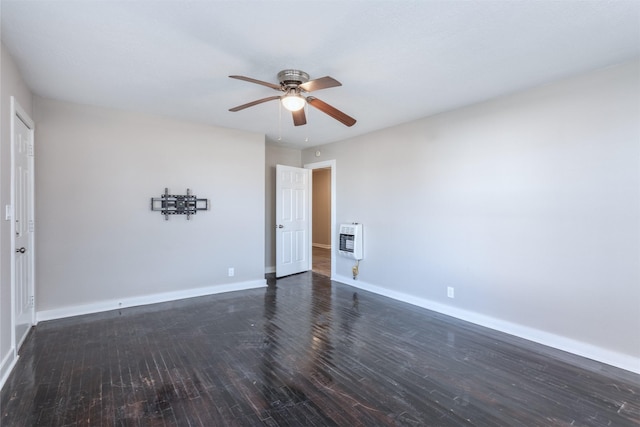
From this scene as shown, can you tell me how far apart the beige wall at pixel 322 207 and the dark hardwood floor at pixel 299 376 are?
5962mm

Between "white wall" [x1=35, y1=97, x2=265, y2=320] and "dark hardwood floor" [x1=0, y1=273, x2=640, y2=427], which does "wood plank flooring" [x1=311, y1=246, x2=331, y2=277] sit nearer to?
"white wall" [x1=35, y1=97, x2=265, y2=320]

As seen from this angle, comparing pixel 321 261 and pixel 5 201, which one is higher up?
pixel 5 201

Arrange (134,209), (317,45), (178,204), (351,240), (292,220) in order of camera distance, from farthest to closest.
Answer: (292,220)
(351,240)
(178,204)
(134,209)
(317,45)

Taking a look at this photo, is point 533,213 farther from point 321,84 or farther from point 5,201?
point 5,201

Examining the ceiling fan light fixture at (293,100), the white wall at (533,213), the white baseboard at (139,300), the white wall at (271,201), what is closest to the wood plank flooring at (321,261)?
the white wall at (271,201)

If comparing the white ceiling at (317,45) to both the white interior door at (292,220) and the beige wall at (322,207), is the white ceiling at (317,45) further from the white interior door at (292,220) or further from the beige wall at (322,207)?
the beige wall at (322,207)

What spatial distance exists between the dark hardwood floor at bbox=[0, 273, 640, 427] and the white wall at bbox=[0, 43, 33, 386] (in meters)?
0.22

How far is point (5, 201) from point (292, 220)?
3.99 m

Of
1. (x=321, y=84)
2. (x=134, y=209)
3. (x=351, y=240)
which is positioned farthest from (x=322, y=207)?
(x=321, y=84)

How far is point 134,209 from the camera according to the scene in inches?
157

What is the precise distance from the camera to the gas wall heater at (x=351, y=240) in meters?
4.93

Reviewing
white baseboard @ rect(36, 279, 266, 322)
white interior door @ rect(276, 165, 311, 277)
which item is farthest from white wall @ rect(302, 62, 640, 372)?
white baseboard @ rect(36, 279, 266, 322)

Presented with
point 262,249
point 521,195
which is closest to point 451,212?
point 521,195

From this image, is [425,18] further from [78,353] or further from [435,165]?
[78,353]
